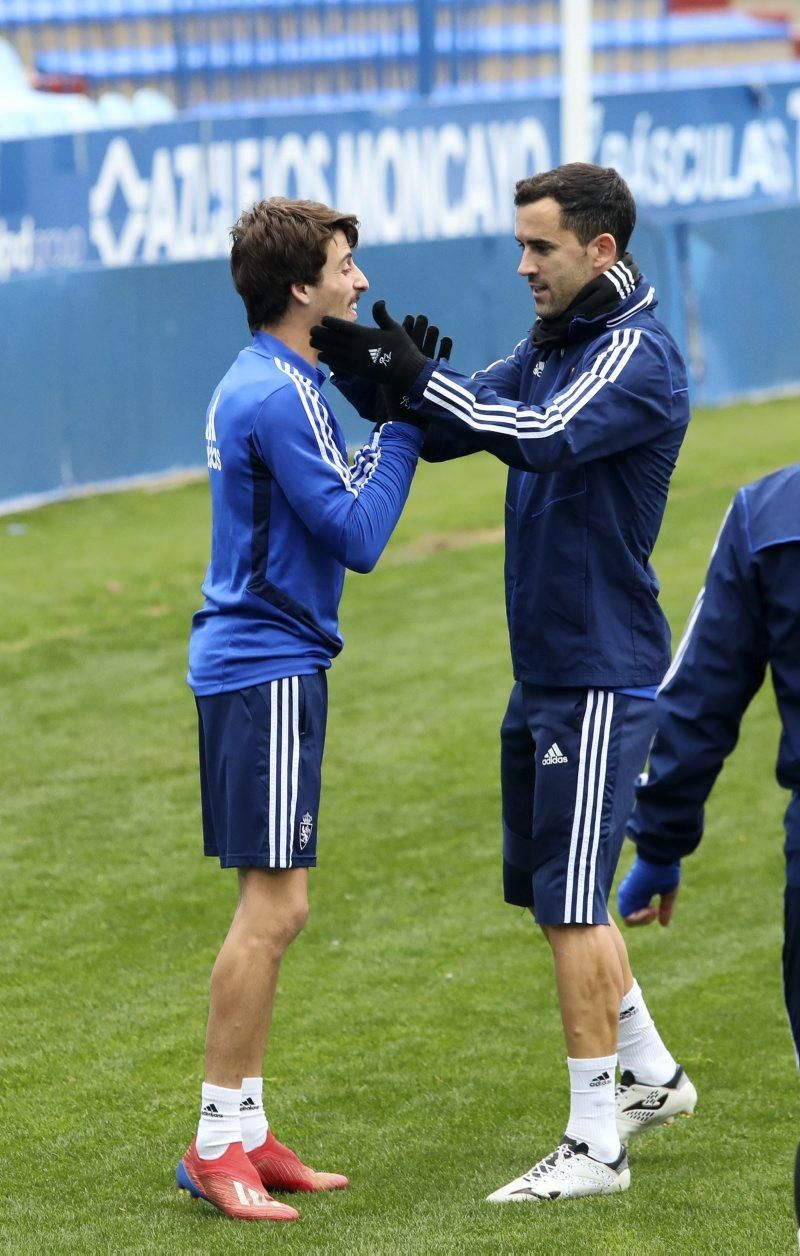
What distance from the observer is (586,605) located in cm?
383

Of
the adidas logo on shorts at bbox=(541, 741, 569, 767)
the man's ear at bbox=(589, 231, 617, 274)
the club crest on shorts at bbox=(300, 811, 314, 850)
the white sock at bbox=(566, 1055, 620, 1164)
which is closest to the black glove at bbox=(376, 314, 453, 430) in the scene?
the man's ear at bbox=(589, 231, 617, 274)

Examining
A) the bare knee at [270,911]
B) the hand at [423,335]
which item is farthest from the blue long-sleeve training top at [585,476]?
the bare knee at [270,911]

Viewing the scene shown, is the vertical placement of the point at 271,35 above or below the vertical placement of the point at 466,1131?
above

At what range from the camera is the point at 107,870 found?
6.29 m

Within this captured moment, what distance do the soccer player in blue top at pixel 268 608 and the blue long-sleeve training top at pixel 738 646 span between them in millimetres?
1077

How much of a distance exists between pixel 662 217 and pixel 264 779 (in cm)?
1458

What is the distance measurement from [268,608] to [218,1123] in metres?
1.01

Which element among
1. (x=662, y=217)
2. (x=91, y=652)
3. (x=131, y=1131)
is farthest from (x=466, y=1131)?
(x=662, y=217)

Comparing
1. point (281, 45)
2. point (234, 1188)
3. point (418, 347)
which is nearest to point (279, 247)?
point (418, 347)

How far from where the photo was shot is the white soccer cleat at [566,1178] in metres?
3.78

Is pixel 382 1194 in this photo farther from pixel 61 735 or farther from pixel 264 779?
pixel 61 735

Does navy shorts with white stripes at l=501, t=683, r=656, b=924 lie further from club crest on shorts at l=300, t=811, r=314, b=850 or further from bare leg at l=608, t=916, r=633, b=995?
club crest on shorts at l=300, t=811, r=314, b=850

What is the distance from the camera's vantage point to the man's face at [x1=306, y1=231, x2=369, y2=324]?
3771 mm

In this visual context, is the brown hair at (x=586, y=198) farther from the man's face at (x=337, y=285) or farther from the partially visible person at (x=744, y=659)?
the partially visible person at (x=744, y=659)
